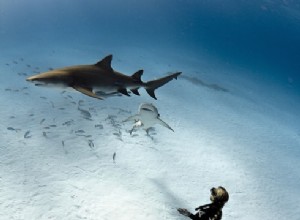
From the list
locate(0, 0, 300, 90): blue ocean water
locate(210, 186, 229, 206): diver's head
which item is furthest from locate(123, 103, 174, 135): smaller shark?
locate(0, 0, 300, 90): blue ocean water

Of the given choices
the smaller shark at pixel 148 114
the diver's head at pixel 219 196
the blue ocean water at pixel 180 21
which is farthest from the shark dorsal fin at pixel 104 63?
the blue ocean water at pixel 180 21

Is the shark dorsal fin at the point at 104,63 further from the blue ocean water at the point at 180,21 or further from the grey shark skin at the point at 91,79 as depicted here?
the blue ocean water at the point at 180,21

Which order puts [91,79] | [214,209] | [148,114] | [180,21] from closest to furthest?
[214,209] → [91,79] → [148,114] → [180,21]

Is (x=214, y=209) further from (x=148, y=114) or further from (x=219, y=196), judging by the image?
(x=148, y=114)

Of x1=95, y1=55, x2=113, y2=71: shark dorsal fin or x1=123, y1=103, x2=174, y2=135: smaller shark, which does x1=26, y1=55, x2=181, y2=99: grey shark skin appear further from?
x1=123, y1=103, x2=174, y2=135: smaller shark

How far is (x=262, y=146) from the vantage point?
14.7 m

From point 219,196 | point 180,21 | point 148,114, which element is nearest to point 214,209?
point 219,196

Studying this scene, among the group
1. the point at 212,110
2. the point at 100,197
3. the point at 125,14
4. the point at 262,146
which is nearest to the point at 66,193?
the point at 100,197

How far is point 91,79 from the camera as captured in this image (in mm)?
5652

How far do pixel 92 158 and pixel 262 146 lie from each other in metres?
8.65

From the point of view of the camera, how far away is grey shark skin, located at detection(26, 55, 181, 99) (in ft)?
16.9

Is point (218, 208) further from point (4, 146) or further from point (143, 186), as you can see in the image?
point (4, 146)

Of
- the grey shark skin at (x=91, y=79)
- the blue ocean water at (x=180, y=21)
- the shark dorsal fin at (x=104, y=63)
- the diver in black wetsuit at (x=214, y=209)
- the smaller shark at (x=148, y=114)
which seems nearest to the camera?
the diver in black wetsuit at (x=214, y=209)

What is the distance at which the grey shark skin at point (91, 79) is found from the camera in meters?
5.14
